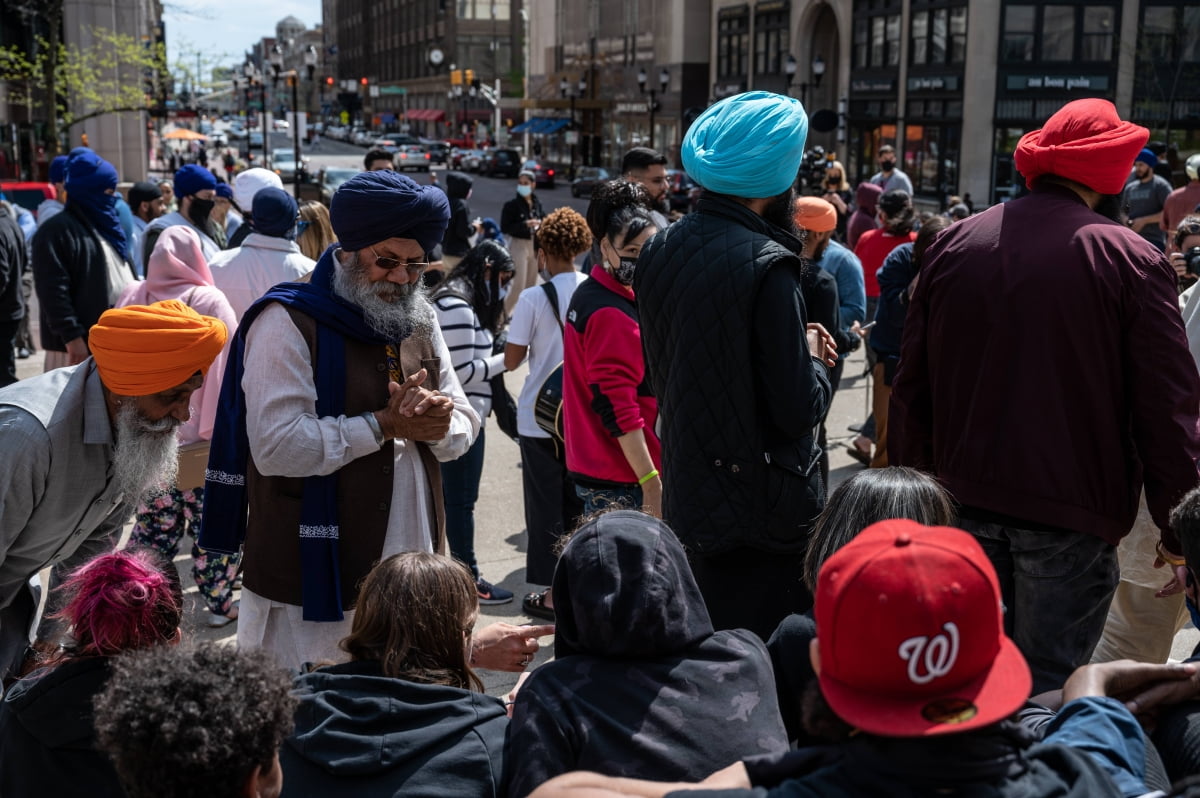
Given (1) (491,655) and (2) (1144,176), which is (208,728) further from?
(2) (1144,176)

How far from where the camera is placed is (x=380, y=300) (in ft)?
11.5

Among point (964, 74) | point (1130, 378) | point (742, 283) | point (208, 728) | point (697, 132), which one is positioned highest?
point (964, 74)

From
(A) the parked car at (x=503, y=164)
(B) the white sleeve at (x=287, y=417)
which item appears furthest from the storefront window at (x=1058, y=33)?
(B) the white sleeve at (x=287, y=417)

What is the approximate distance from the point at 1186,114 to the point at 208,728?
42.6 meters

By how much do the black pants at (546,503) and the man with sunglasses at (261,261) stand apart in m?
1.62

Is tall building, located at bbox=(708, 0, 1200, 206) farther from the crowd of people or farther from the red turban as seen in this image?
the crowd of people

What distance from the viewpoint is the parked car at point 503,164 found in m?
56.9

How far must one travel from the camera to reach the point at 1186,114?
38250 mm

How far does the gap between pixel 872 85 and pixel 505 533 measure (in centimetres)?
4123

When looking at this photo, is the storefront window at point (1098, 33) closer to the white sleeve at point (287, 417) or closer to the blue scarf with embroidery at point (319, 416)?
the blue scarf with embroidery at point (319, 416)

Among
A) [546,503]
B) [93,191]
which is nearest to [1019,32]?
[93,191]

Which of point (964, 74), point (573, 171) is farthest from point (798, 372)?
point (573, 171)

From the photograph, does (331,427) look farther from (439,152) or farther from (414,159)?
(439,152)

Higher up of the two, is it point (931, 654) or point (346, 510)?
point (931, 654)
